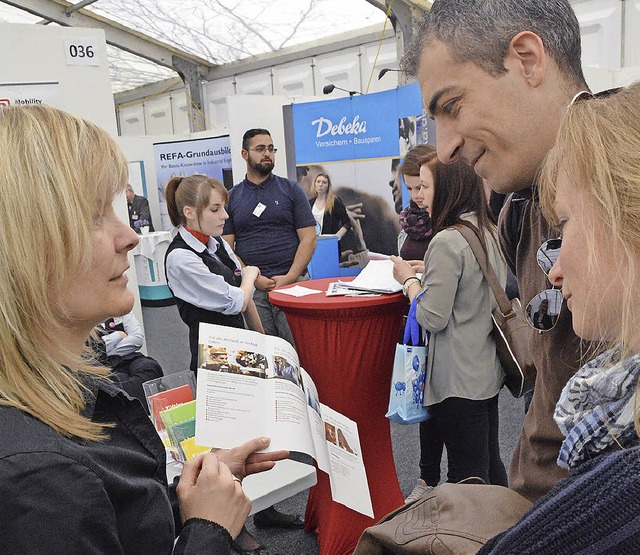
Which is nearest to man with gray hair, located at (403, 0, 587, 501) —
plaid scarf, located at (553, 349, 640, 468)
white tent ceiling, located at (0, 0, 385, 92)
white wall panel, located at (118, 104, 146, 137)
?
plaid scarf, located at (553, 349, 640, 468)

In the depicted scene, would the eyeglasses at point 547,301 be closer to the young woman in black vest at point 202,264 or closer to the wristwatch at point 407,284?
the wristwatch at point 407,284

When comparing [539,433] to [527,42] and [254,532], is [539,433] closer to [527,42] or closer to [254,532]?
[527,42]

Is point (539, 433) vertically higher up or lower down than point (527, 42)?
lower down

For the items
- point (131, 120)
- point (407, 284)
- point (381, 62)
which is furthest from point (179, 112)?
point (407, 284)

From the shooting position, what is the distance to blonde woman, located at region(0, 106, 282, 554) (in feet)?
2.06

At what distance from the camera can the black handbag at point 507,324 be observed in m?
2.02

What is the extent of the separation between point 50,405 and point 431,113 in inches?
36.2

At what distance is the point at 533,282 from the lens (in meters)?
1.10

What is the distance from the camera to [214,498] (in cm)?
90

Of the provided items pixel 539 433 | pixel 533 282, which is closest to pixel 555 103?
pixel 533 282

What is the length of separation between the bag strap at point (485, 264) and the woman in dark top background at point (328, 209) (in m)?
3.29

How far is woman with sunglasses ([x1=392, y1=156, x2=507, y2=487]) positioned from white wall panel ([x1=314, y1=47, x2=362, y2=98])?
18.0ft

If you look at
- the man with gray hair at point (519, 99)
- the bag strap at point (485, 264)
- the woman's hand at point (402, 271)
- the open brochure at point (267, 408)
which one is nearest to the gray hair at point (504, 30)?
the man with gray hair at point (519, 99)

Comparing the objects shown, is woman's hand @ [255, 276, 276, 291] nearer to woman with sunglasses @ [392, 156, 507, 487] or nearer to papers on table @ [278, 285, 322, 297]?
papers on table @ [278, 285, 322, 297]
